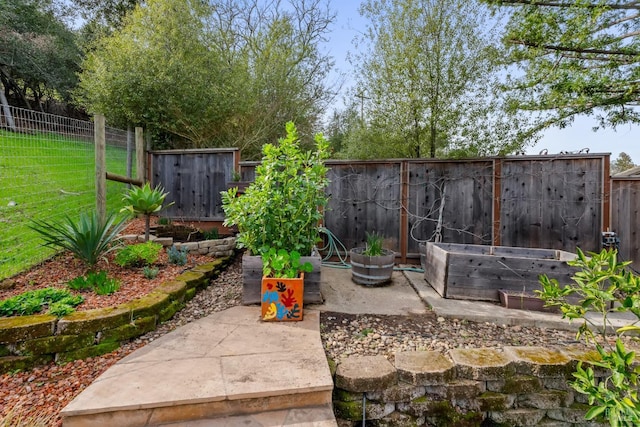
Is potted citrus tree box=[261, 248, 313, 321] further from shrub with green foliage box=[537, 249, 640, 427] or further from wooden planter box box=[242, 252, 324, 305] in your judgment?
shrub with green foliage box=[537, 249, 640, 427]

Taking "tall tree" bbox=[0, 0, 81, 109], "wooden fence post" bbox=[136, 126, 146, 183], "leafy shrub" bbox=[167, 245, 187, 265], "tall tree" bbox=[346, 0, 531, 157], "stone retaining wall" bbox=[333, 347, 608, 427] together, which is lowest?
"stone retaining wall" bbox=[333, 347, 608, 427]

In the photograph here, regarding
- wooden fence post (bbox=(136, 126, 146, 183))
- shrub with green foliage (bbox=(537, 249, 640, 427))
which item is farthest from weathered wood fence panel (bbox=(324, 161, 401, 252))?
wooden fence post (bbox=(136, 126, 146, 183))

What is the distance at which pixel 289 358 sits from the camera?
6.32 feet

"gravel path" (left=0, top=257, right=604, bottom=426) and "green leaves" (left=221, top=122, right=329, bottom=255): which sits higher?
"green leaves" (left=221, top=122, right=329, bottom=255)

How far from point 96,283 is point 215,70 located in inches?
189

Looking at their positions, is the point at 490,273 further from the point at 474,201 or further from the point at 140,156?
the point at 140,156

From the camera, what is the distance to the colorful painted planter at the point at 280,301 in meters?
2.48

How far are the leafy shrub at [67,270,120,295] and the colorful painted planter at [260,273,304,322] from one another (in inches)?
48.7

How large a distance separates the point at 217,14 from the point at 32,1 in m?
7.92

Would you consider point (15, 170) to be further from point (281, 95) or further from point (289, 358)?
point (281, 95)

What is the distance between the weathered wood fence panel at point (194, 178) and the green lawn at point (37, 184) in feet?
1.87

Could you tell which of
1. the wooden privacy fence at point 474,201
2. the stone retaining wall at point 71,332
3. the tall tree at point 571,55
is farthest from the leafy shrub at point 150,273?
the tall tree at point 571,55

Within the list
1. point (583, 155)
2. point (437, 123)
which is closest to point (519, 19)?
point (437, 123)

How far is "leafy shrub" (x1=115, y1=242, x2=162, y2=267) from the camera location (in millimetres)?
2998
